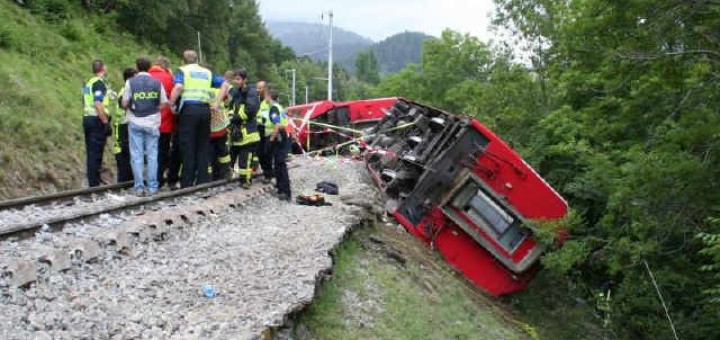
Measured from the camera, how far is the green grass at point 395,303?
4855 millimetres

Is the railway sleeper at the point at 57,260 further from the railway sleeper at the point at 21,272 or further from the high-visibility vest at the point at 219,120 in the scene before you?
the high-visibility vest at the point at 219,120

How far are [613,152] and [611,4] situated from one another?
2837 mm

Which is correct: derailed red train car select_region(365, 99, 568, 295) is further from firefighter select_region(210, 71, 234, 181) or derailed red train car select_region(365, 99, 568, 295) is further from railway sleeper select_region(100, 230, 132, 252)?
railway sleeper select_region(100, 230, 132, 252)

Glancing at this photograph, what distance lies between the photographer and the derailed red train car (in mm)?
9562

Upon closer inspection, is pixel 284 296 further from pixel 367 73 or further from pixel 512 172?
pixel 367 73

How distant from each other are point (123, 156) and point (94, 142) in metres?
0.41

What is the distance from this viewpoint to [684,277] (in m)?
9.23

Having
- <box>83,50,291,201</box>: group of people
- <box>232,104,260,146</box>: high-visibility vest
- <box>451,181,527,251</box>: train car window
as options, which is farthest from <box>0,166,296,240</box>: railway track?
<box>451,181,527,251</box>: train car window

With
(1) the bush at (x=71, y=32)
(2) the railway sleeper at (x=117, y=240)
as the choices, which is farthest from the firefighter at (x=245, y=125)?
(1) the bush at (x=71, y=32)

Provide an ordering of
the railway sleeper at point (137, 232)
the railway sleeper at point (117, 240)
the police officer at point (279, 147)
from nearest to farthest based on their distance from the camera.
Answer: the railway sleeper at point (117, 240) → the railway sleeper at point (137, 232) → the police officer at point (279, 147)

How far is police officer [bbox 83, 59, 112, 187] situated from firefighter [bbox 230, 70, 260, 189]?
1.71 metres

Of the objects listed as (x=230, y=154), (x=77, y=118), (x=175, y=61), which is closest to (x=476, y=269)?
(x=230, y=154)

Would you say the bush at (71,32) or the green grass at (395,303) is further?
the bush at (71,32)

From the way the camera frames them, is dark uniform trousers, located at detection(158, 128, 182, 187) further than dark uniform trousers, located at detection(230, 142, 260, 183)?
No
